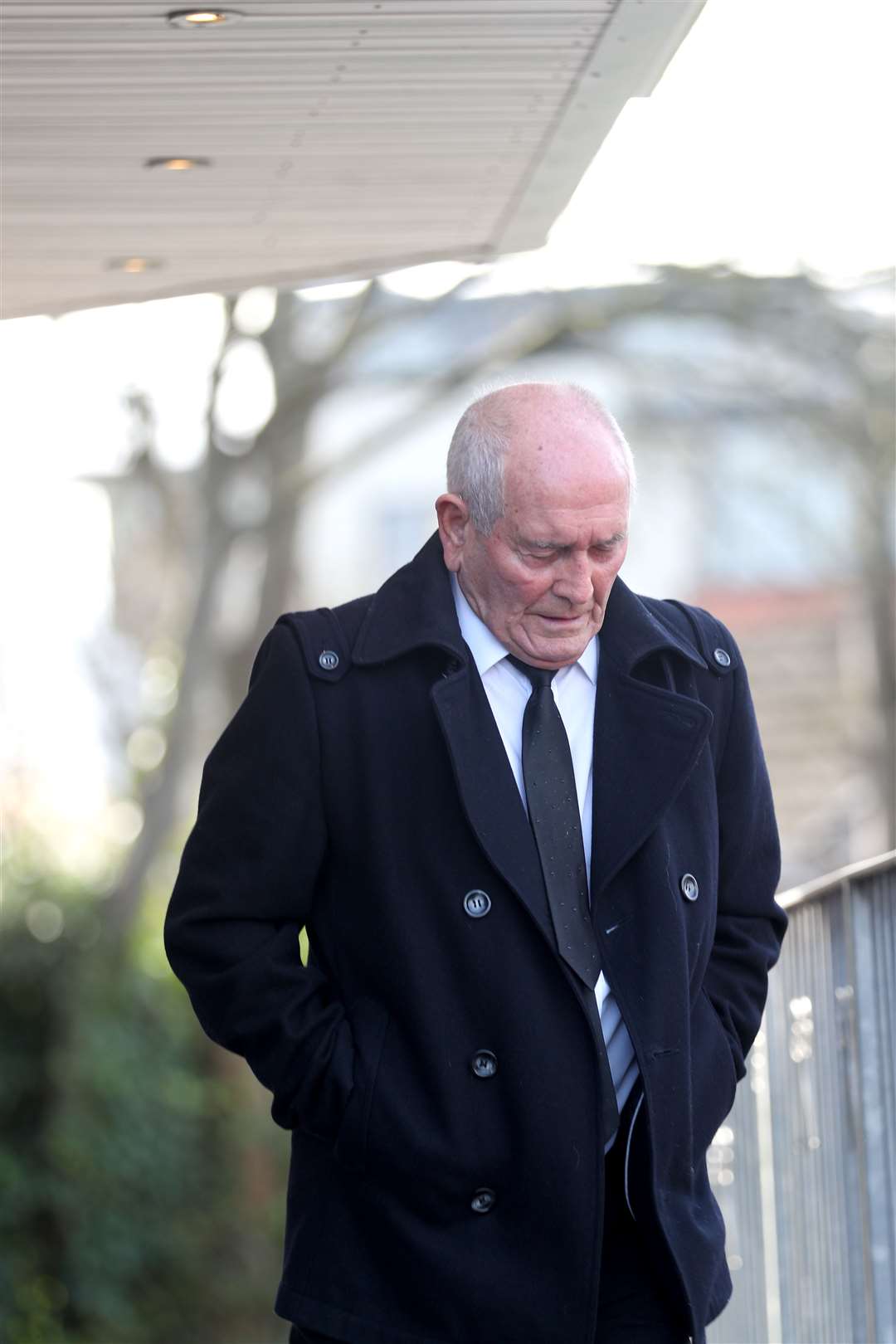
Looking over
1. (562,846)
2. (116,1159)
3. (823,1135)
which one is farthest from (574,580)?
(116,1159)

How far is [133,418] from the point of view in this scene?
13945 mm

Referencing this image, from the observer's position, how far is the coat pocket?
2.98 m

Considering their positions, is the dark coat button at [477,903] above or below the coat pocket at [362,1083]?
above

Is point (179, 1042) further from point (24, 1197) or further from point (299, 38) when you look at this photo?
point (299, 38)

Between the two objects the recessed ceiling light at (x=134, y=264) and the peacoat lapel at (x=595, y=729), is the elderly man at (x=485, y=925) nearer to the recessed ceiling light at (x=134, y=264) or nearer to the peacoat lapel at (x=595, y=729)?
the peacoat lapel at (x=595, y=729)

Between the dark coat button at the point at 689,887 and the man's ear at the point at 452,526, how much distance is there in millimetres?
594

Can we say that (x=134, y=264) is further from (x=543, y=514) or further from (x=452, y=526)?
(x=543, y=514)

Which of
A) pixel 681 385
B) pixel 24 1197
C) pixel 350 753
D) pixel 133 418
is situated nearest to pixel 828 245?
pixel 681 385

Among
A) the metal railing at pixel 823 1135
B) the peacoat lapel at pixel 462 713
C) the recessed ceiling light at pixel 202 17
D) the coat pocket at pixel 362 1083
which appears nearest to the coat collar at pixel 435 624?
the peacoat lapel at pixel 462 713

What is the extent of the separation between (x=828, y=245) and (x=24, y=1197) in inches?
320

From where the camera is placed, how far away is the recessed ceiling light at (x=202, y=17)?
3.67 meters

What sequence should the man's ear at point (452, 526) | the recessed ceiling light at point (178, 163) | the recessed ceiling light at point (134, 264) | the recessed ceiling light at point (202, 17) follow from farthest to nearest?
the recessed ceiling light at point (134, 264) < the recessed ceiling light at point (178, 163) < the recessed ceiling light at point (202, 17) < the man's ear at point (452, 526)

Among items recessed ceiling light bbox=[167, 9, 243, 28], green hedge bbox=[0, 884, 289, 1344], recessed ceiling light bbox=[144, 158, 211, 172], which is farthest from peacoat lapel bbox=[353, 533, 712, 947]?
green hedge bbox=[0, 884, 289, 1344]

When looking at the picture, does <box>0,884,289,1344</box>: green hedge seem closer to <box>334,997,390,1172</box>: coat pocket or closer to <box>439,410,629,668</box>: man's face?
<box>334,997,390,1172</box>: coat pocket
